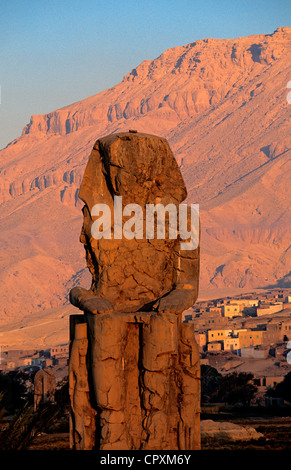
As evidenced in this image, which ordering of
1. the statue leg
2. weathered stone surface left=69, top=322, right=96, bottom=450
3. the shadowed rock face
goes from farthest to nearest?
the shadowed rock face < weathered stone surface left=69, top=322, right=96, bottom=450 < the statue leg

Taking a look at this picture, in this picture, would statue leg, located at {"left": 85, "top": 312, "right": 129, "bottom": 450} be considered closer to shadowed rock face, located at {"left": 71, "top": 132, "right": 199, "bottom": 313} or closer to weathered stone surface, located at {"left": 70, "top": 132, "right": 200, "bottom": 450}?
weathered stone surface, located at {"left": 70, "top": 132, "right": 200, "bottom": 450}

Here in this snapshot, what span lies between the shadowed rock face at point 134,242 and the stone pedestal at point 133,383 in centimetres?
55

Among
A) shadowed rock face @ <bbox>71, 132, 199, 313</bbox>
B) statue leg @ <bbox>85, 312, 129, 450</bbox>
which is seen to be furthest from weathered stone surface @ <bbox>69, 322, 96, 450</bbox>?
shadowed rock face @ <bbox>71, 132, 199, 313</bbox>

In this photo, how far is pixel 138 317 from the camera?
927 cm

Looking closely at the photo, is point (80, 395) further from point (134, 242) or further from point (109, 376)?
point (134, 242)

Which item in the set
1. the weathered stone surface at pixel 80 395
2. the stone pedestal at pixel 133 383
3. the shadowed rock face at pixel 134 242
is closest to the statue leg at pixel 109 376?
the stone pedestal at pixel 133 383

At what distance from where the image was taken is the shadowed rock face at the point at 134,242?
9930mm

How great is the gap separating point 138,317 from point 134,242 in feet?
3.73

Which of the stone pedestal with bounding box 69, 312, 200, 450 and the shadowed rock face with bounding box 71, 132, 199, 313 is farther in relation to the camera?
the shadowed rock face with bounding box 71, 132, 199, 313

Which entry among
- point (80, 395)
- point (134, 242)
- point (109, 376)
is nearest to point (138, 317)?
point (109, 376)

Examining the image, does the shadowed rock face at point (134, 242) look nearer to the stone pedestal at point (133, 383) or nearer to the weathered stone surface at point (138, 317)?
the weathered stone surface at point (138, 317)

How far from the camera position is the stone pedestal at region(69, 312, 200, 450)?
915cm

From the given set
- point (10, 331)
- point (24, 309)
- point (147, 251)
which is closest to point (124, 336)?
point (147, 251)
